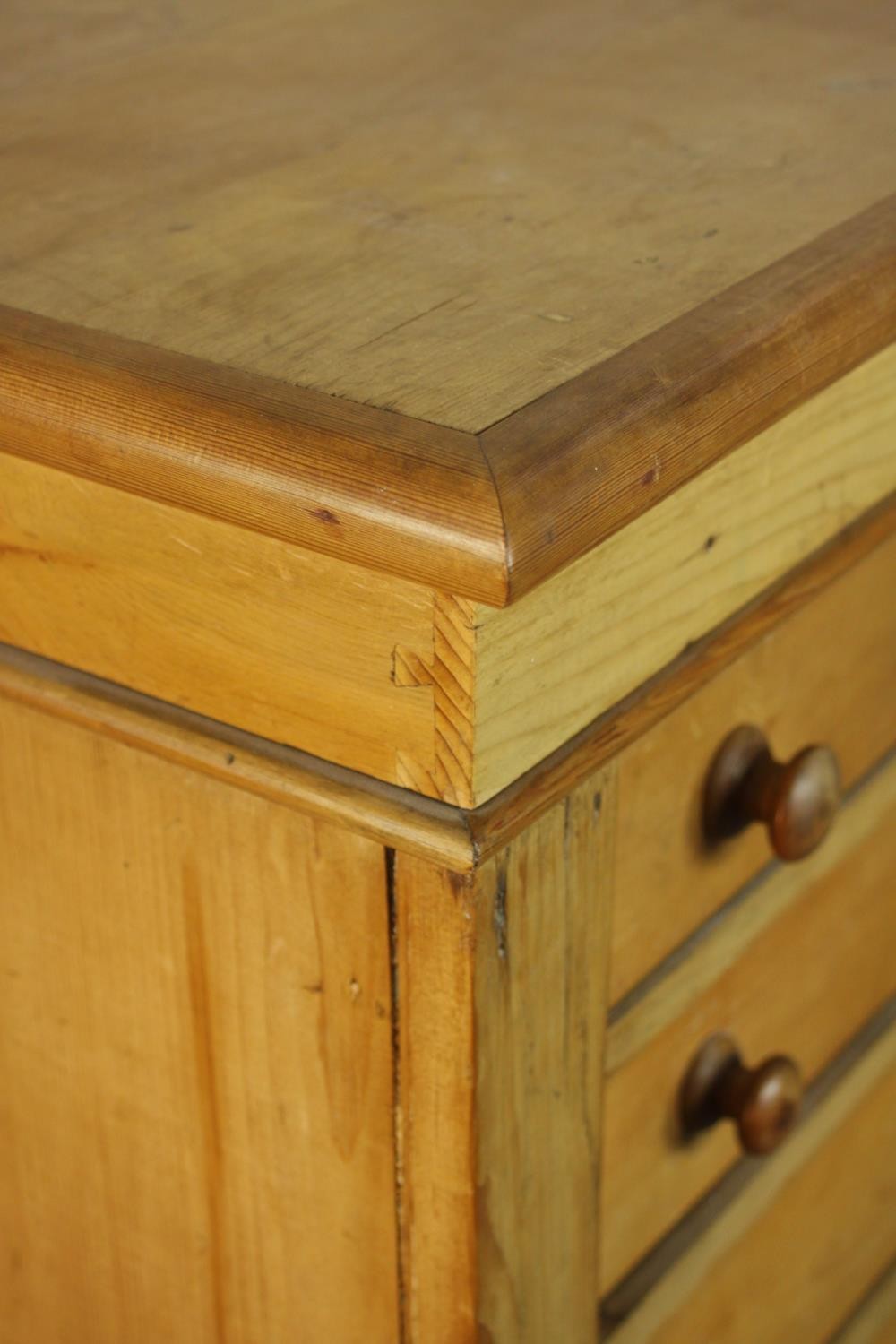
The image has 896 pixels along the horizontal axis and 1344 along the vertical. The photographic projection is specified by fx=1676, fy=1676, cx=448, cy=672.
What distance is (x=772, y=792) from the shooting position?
1.93 feet

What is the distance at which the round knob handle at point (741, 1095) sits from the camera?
623mm

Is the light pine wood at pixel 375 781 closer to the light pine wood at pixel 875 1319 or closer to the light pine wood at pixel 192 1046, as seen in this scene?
the light pine wood at pixel 192 1046

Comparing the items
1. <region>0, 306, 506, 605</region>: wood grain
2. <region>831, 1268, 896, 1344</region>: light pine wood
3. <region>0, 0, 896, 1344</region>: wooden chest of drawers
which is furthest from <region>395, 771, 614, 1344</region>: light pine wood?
<region>831, 1268, 896, 1344</region>: light pine wood

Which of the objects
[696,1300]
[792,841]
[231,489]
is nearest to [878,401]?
[792,841]

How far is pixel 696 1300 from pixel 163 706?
371 mm

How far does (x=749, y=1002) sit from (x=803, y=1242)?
0.61ft

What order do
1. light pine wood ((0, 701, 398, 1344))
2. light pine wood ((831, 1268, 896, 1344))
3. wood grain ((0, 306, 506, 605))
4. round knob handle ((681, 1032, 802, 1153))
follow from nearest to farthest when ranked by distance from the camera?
wood grain ((0, 306, 506, 605)), light pine wood ((0, 701, 398, 1344)), round knob handle ((681, 1032, 802, 1153)), light pine wood ((831, 1268, 896, 1344))

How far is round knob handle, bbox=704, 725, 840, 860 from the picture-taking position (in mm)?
578

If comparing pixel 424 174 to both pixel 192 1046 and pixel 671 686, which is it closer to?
pixel 671 686

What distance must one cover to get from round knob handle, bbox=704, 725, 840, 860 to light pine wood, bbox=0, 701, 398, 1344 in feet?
0.52

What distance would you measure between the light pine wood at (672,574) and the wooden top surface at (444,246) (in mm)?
35

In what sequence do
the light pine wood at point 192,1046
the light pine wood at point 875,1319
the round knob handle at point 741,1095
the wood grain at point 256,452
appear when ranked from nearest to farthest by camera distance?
the wood grain at point 256,452
the light pine wood at point 192,1046
the round knob handle at point 741,1095
the light pine wood at point 875,1319

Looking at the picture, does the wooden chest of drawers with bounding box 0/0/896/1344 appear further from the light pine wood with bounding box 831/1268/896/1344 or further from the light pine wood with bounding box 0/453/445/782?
the light pine wood with bounding box 831/1268/896/1344

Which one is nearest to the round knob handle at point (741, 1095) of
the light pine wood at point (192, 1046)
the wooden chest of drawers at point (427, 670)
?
the wooden chest of drawers at point (427, 670)
